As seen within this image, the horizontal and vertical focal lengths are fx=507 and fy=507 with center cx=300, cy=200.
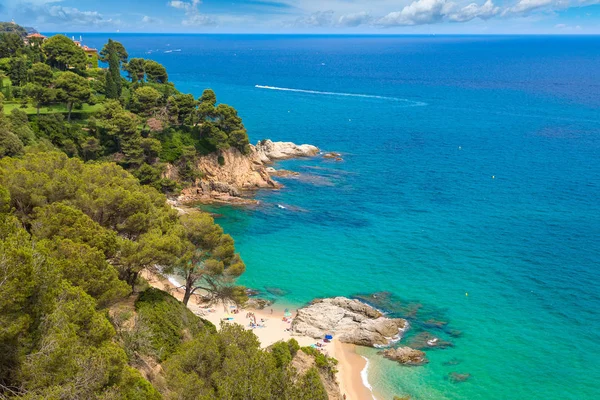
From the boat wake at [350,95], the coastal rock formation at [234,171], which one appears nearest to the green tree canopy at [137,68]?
the coastal rock formation at [234,171]

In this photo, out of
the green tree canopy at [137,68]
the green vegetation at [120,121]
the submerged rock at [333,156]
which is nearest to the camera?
the green vegetation at [120,121]

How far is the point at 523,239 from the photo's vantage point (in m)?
Answer: 54.2

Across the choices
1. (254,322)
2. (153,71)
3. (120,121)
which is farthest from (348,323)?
(153,71)

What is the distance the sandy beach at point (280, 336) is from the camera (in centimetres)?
3288

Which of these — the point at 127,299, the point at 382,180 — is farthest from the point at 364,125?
the point at 127,299

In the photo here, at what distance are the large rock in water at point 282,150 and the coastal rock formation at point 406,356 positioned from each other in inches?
1996

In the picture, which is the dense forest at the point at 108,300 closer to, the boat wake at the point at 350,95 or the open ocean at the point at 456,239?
the open ocean at the point at 456,239

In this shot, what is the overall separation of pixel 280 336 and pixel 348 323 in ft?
17.8

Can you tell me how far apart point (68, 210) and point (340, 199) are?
45836 millimetres

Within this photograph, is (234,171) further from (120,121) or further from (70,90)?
(70,90)

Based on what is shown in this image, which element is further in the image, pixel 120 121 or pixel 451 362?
pixel 120 121

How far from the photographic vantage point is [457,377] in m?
33.8

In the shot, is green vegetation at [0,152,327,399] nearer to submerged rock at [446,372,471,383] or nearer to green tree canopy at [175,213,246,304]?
green tree canopy at [175,213,246,304]

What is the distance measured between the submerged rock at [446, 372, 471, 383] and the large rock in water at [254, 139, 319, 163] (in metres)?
53.5
